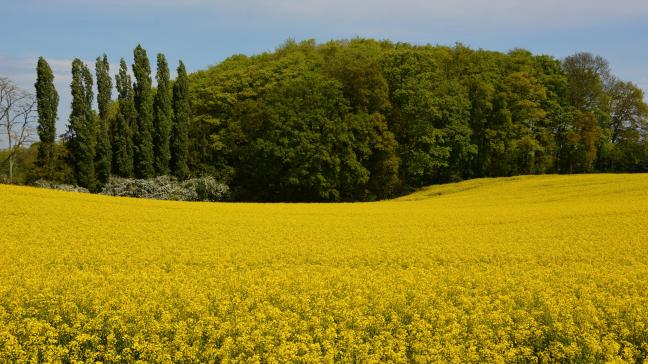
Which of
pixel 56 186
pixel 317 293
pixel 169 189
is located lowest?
pixel 317 293

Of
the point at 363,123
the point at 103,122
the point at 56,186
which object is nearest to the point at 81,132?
the point at 103,122

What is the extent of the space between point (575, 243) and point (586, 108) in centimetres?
4872

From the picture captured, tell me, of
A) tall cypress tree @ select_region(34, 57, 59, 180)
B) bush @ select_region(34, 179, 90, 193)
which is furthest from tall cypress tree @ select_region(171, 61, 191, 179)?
tall cypress tree @ select_region(34, 57, 59, 180)

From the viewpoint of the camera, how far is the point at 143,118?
4866 cm

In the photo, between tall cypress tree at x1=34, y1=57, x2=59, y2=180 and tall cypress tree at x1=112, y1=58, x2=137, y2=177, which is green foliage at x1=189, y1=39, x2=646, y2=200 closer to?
tall cypress tree at x1=112, y1=58, x2=137, y2=177

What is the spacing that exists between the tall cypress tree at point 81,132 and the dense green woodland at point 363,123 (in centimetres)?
12

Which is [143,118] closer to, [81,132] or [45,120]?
[81,132]

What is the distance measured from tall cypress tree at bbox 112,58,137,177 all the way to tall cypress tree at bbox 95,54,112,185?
85 centimetres

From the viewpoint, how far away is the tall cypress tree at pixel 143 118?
48.3 m

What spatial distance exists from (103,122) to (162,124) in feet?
16.0

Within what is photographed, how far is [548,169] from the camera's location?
58.6m

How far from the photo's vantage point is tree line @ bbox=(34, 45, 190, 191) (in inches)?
1783

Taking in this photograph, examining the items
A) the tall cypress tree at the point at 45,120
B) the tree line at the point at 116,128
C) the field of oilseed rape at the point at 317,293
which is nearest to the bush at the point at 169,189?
the tree line at the point at 116,128

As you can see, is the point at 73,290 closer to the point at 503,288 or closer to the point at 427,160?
the point at 503,288
